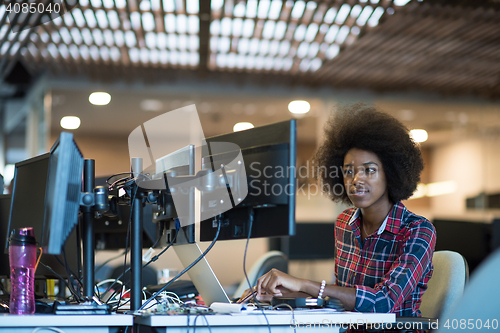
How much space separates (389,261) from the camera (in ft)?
6.32

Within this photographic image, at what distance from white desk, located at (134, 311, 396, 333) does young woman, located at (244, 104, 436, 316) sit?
0.77 ft

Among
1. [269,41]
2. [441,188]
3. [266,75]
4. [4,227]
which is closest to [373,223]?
[4,227]

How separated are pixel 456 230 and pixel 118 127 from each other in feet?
14.2

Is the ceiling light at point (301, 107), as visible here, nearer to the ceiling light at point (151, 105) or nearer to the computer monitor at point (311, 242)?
the computer monitor at point (311, 242)

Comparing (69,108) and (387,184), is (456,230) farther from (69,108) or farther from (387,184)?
(69,108)

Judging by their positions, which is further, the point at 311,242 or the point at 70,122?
the point at 70,122

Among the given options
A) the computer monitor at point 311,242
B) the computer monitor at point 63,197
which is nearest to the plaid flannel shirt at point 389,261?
the computer monitor at point 63,197

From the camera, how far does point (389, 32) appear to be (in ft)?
16.3

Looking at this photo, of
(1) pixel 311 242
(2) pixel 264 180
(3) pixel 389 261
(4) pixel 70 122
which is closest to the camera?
(2) pixel 264 180

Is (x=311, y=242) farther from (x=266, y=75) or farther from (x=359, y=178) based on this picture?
(x=359, y=178)

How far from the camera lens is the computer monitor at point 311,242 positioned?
6027 mm

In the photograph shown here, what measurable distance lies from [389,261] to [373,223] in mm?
215

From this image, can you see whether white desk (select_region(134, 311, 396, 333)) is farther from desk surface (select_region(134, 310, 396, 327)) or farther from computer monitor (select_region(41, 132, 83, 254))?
computer monitor (select_region(41, 132, 83, 254))

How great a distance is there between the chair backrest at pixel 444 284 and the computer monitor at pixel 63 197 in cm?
143
